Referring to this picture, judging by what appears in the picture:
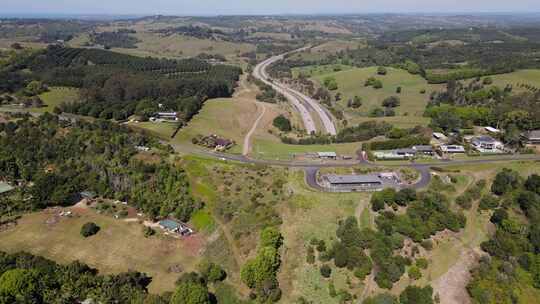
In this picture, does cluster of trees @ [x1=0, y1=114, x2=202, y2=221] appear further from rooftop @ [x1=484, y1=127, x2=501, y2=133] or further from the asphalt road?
rooftop @ [x1=484, y1=127, x2=501, y2=133]

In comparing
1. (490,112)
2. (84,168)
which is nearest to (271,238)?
(84,168)

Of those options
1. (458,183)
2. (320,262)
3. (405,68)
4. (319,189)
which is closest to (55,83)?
(319,189)

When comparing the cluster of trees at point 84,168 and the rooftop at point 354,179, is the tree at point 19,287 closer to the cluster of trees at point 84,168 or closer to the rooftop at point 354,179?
the cluster of trees at point 84,168

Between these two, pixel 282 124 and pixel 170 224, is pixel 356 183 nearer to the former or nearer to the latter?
pixel 170 224

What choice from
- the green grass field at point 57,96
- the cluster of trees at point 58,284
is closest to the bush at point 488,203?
the cluster of trees at point 58,284

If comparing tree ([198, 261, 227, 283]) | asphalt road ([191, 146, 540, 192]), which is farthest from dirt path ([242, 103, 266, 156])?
tree ([198, 261, 227, 283])

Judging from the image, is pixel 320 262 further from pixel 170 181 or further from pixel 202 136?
pixel 202 136
